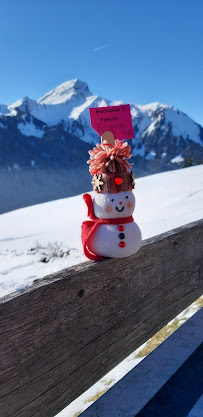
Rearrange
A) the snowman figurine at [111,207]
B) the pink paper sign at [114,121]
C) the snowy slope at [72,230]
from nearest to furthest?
the snowman figurine at [111,207], the pink paper sign at [114,121], the snowy slope at [72,230]

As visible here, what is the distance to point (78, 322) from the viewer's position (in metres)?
1.40

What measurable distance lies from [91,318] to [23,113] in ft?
634

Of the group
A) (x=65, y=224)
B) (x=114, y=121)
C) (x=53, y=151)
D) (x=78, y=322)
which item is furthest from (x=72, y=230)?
(x=53, y=151)

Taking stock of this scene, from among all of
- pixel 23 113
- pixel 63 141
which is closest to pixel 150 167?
pixel 63 141

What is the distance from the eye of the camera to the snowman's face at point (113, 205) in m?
1.71

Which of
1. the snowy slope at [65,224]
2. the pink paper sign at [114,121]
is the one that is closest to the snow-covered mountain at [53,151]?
the snowy slope at [65,224]

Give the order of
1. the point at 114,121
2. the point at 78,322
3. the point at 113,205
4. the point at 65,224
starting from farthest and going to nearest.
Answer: the point at 65,224, the point at 114,121, the point at 113,205, the point at 78,322

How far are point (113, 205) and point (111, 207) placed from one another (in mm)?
14

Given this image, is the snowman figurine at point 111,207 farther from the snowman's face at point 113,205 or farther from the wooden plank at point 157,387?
the wooden plank at point 157,387

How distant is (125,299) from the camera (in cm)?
169

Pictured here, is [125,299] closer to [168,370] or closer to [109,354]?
[109,354]

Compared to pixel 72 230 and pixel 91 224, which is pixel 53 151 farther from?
pixel 91 224

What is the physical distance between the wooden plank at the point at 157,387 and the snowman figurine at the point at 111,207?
526 mm

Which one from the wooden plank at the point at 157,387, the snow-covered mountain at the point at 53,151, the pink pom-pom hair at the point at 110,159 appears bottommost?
the wooden plank at the point at 157,387
